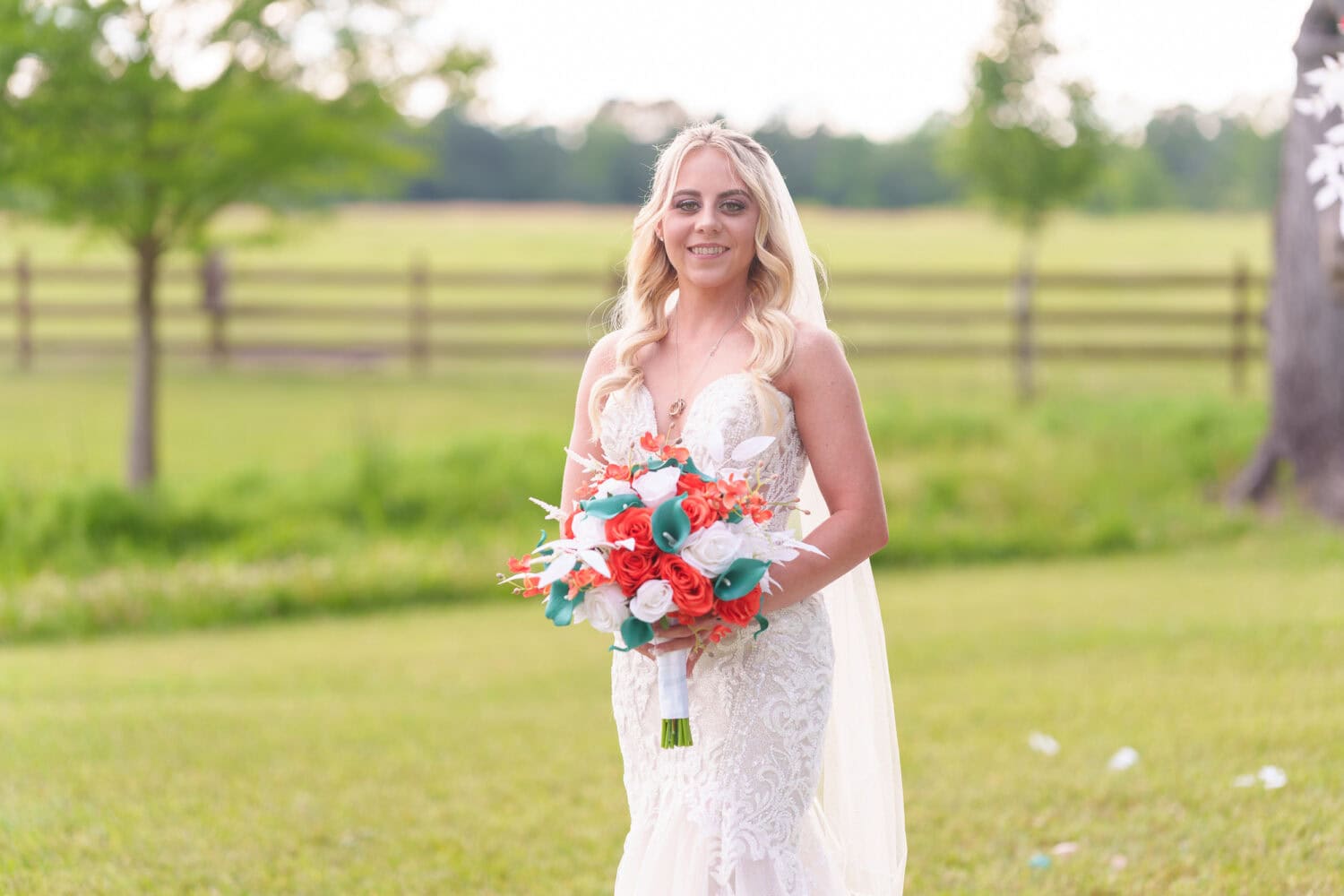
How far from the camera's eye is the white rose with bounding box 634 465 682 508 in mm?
3141

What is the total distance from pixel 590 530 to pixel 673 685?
406 mm

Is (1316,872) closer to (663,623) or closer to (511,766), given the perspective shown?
(663,623)

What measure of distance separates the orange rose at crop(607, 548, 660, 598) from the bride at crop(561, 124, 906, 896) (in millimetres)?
193

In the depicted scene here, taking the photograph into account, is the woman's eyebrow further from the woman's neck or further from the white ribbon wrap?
the white ribbon wrap

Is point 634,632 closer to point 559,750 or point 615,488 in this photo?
point 615,488

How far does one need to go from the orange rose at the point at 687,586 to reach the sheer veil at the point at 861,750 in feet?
3.21

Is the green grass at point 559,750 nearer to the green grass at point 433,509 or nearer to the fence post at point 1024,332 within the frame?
the green grass at point 433,509

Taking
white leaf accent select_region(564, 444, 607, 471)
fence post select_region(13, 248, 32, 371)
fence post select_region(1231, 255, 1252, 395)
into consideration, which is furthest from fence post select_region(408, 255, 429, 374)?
white leaf accent select_region(564, 444, 607, 471)

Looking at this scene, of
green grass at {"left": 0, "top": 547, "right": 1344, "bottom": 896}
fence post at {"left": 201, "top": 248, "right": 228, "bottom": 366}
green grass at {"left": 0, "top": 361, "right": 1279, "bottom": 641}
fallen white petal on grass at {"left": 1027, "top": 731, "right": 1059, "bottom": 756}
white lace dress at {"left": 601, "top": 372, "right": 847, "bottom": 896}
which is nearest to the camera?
white lace dress at {"left": 601, "top": 372, "right": 847, "bottom": 896}

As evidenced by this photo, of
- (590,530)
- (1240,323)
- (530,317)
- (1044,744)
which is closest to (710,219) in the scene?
(590,530)

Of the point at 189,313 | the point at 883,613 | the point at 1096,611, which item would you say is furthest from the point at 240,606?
the point at 189,313

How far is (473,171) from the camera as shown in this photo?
55.4 m

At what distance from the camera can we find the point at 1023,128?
20938 millimetres

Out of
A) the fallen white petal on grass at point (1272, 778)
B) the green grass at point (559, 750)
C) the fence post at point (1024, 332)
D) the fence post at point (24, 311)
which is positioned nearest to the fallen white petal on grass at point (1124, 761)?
the green grass at point (559, 750)
